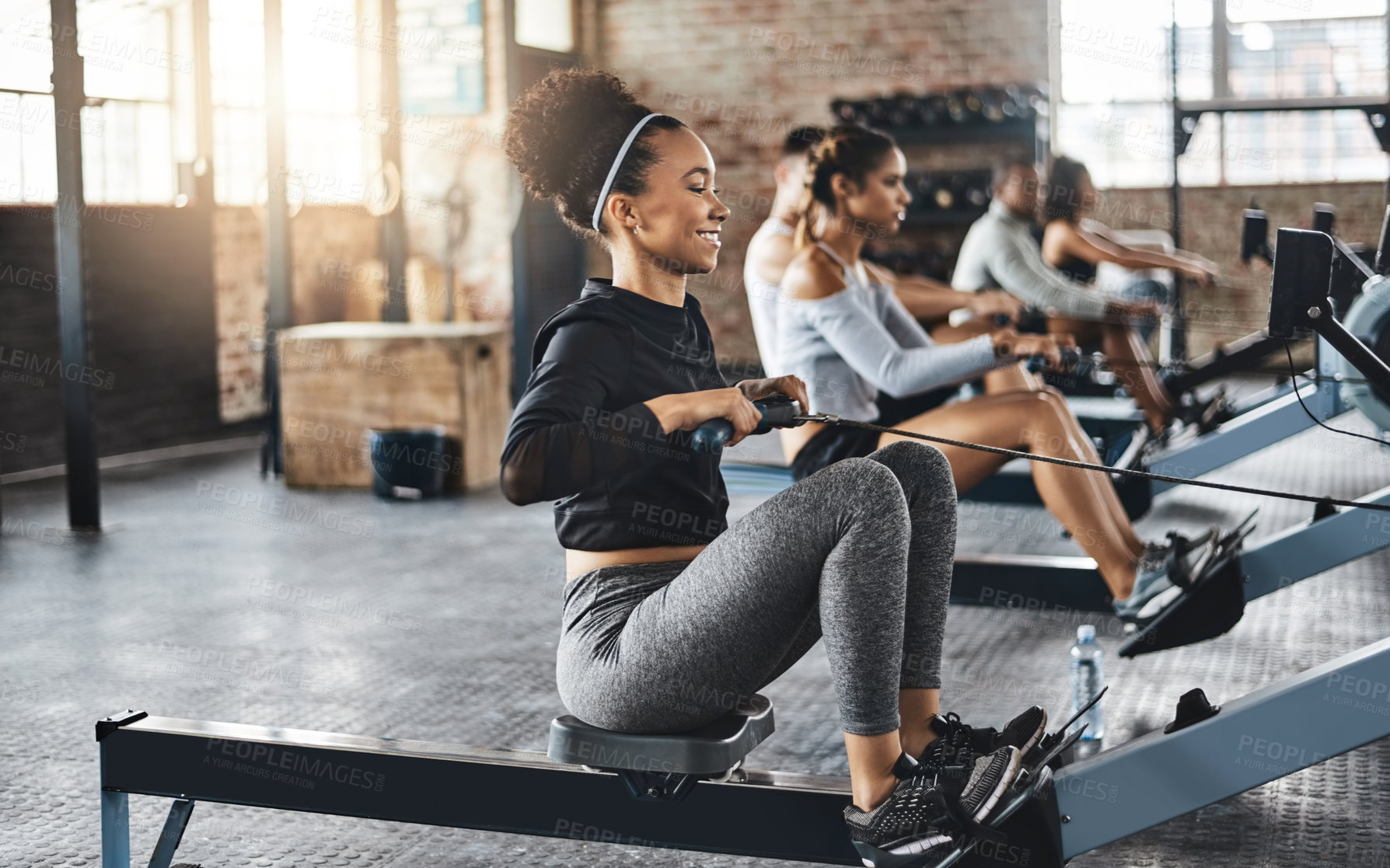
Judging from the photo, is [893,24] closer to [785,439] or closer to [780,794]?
[785,439]

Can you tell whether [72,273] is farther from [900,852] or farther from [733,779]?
[900,852]

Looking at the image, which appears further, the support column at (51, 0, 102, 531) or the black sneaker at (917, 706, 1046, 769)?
the support column at (51, 0, 102, 531)

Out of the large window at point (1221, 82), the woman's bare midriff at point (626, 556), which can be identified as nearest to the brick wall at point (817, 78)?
the large window at point (1221, 82)

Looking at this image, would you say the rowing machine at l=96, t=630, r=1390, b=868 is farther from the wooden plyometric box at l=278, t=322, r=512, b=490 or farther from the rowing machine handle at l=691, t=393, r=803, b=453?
the wooden plyometric box at l=278, t=322, r=512, b=490

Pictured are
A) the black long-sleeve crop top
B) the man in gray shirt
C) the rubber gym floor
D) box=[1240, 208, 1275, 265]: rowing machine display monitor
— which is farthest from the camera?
the man in gray shirt

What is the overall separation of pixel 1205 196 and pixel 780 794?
25.8 feet

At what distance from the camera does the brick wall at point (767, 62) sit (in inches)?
335

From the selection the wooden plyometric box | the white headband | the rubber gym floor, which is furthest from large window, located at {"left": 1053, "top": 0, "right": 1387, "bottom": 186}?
the white headband

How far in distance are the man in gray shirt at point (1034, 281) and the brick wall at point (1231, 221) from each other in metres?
3.26

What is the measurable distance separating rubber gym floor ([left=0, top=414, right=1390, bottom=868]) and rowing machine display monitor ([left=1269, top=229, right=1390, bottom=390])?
0.74 m

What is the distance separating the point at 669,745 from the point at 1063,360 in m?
1.57

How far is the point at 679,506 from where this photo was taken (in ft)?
5.79

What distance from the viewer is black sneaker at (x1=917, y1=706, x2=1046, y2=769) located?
63.6 inches

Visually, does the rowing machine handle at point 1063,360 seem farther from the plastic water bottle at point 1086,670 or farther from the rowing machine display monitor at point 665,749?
the rowing machine display monitor at point 665,749
